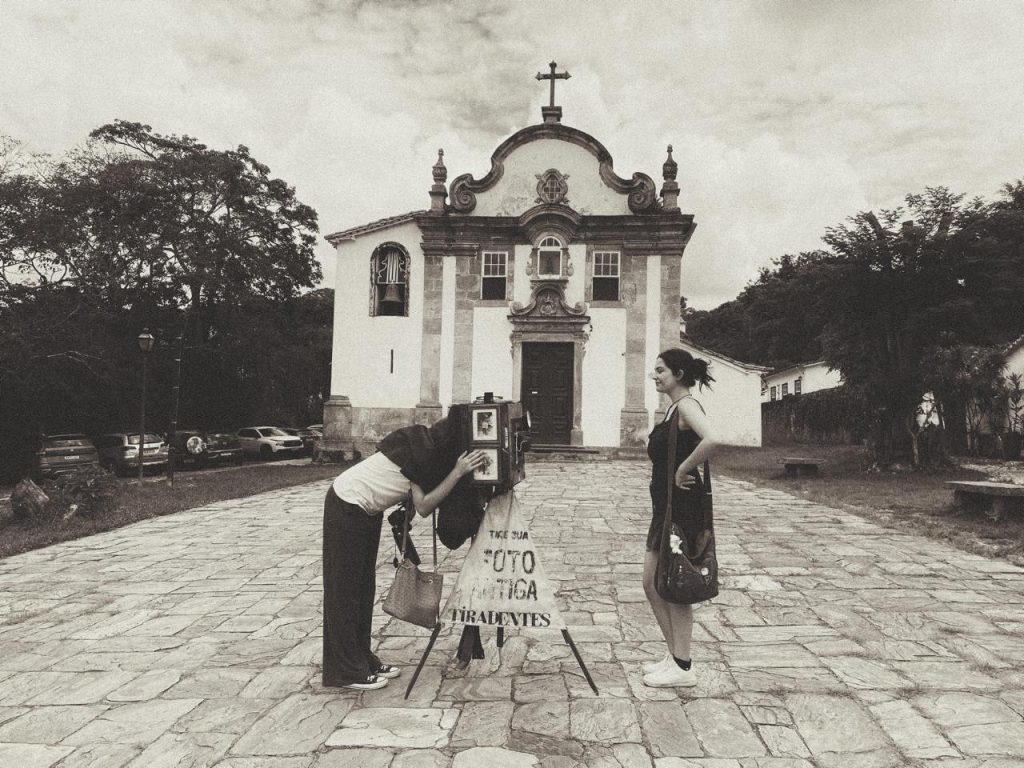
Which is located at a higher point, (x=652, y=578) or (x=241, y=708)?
(x=652, y=578)

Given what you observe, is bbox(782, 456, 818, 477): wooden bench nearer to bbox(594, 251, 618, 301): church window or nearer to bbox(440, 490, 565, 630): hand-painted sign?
bbox(594, 251, 618, 301): church window

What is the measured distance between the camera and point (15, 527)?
9.29 meters

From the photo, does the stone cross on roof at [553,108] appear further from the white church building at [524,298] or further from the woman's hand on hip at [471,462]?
the woman's hand on hip at [471,462]

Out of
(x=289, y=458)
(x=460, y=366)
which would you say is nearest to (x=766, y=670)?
(x=460, y=366)

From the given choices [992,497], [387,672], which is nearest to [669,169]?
[992,497]

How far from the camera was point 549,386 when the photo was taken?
20078mm

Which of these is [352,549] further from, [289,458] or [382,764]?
[289,458]

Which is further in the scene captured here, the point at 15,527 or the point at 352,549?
the point at 15,527

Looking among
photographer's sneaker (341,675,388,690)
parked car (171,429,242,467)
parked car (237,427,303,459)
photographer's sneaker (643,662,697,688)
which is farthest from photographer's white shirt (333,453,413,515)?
parked car (237,427,303,459)

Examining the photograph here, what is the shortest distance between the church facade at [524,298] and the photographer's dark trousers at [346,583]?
16089 millimetres

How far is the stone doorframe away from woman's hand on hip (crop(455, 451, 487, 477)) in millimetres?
16224

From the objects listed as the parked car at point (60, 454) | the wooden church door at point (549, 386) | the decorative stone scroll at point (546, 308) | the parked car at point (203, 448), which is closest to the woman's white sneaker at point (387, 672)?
the wooden church door at point (549, 386)

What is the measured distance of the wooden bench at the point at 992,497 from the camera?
7.98m

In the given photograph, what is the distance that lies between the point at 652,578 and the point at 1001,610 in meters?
3.03
